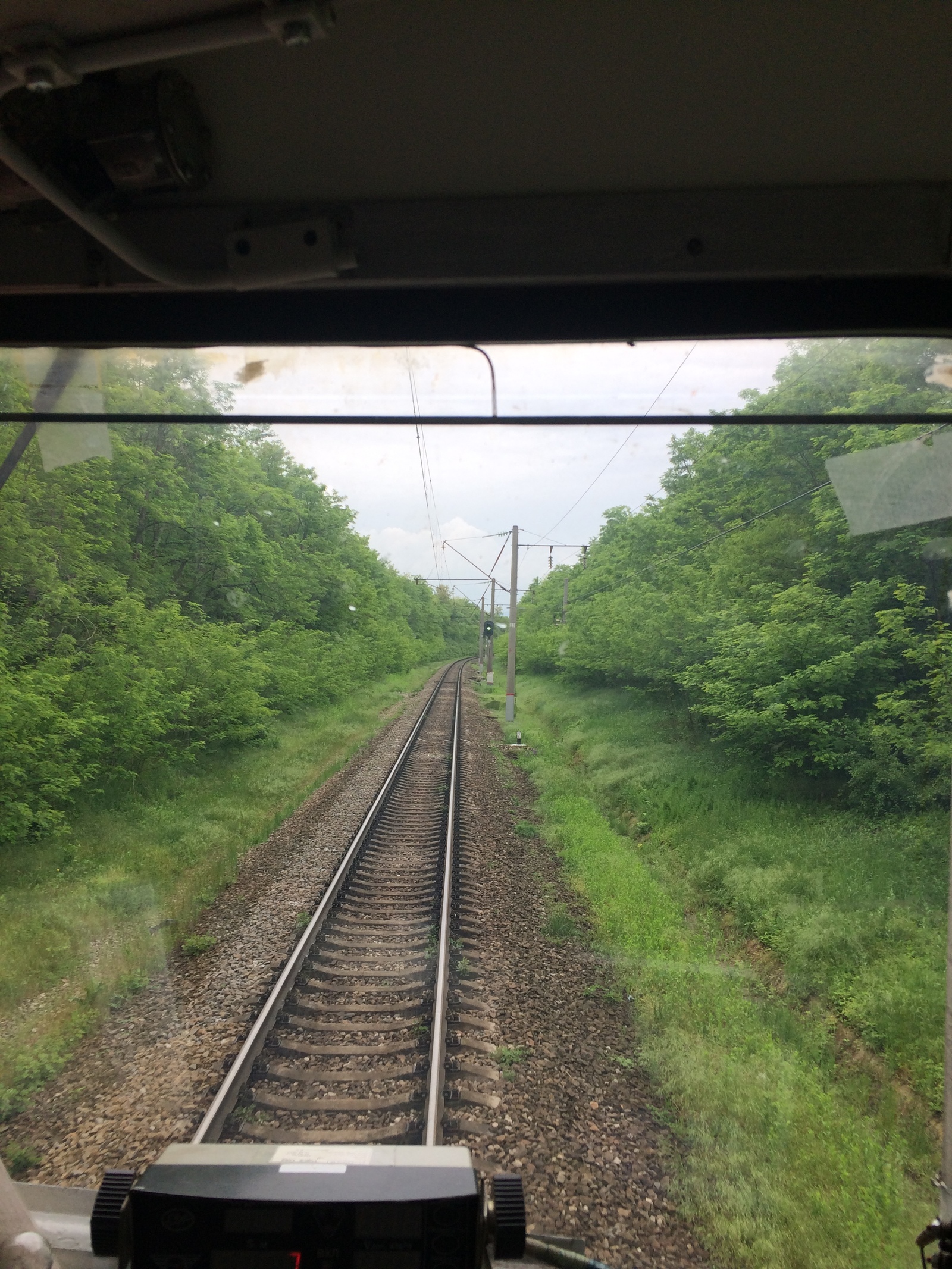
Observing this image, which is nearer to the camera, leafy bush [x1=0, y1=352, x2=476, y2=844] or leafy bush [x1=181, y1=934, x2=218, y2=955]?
leafy bush [x1=181, y1=934, x2=218, y2=955]

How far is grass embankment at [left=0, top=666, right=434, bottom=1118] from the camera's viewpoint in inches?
159

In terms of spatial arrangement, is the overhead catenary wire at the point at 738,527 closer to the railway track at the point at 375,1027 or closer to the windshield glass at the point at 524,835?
the windshield glass at the point at 524,835

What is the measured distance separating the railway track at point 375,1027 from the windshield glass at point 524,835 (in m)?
0.03

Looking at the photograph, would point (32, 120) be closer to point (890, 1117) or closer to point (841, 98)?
point (841, 98)

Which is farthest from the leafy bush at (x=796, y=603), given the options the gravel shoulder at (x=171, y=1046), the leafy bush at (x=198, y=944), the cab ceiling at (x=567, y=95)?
the leafy bush at (x=198, y=944)

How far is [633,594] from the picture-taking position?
30.3 ft

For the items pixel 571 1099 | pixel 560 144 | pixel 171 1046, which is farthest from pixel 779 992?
pixel 560 144

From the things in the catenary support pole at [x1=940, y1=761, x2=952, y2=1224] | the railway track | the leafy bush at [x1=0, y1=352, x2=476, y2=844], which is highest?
the leafy bush at [x1=0, y1=352, x2=476, y2=844]

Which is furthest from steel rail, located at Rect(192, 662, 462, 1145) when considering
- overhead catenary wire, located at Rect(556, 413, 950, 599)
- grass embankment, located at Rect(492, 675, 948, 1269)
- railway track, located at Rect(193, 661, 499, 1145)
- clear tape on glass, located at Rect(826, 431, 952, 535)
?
overhead catenary wire, located at Rect(556, 413, 950, 599)

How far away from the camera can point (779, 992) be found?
4672 mm

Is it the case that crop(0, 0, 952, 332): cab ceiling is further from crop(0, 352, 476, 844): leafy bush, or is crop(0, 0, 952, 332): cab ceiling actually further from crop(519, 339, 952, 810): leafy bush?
crop(0, 352, 476, 844): leafy bush

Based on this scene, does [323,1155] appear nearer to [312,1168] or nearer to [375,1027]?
[312,1168]

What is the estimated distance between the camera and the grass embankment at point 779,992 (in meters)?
2.81

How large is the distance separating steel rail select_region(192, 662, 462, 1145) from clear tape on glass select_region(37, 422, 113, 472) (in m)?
2.22
